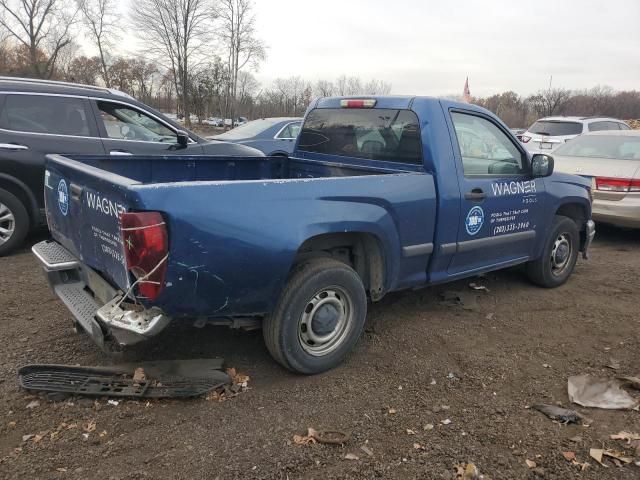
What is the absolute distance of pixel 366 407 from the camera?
3.07 m

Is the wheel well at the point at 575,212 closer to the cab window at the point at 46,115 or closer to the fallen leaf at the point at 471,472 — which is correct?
the fallen leaf at the point at 471,472

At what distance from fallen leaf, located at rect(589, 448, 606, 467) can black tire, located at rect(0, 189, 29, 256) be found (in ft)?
18.5

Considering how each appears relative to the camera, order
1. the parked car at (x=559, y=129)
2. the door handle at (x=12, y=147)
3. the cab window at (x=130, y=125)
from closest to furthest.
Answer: the door handle at (x=12, y=147), the cab window at (x=130, y=125), the parked car at (x=559, y=129)

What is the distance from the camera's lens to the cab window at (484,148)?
4.12 meters

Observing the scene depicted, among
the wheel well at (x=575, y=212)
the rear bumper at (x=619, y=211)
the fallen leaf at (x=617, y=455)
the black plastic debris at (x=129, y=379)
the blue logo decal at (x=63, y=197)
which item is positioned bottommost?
the fallen leaf at (x=617, y=455)

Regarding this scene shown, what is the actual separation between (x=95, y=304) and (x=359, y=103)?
2591mm

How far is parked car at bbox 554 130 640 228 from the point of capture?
6922 mm

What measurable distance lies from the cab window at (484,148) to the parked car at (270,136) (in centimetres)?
581

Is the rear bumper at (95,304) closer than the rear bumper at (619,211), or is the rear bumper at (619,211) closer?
the rear bumper at (95,304)

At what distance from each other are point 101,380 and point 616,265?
582 cm

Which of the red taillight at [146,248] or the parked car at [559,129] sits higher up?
the parked car at [559,129]

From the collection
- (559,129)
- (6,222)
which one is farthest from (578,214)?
(559,129)

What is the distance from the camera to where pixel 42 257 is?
142 inches

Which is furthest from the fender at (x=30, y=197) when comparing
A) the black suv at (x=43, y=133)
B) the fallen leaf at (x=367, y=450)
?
the fallen leaf at (x=367, y=450)
